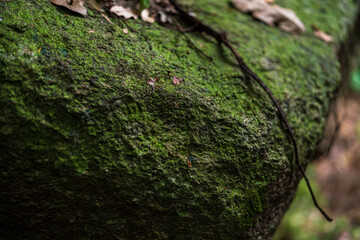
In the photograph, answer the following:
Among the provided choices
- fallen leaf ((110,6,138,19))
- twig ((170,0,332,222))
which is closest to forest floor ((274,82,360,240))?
twig ((170,0,332,222))

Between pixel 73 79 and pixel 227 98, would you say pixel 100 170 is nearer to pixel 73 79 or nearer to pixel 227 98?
pixel 73 79

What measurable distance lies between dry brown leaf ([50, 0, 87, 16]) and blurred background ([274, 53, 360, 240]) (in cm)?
189

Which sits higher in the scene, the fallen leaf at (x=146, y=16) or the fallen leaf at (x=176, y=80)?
the fallen leaf at (x=146, y=16)

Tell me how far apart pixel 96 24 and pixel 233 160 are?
875mm

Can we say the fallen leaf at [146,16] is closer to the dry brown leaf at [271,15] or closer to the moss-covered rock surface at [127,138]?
the moss-covered rock surface at [127,138]

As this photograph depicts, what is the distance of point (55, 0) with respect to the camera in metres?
1.17

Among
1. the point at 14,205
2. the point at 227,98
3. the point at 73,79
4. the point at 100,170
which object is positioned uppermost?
the point at 73,79

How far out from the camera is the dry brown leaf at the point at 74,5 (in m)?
1.17

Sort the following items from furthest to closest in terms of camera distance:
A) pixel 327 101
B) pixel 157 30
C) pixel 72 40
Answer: pixel 327 101 → pixel 157 30 → pixel 72 40

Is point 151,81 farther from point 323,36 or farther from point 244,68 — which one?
point 323,36

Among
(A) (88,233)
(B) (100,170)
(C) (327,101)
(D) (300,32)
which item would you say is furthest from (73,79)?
(D) (300,32)

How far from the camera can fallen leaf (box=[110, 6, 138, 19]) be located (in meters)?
1.36

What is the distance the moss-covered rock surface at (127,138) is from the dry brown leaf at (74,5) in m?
0.03

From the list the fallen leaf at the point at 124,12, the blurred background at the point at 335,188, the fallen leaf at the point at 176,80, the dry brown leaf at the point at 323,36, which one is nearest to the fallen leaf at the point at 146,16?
the fallen leaf at the point at 124,12
